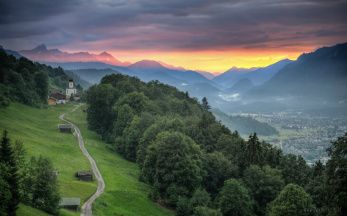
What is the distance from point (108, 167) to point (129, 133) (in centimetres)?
2244

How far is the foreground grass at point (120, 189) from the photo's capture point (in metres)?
64.9

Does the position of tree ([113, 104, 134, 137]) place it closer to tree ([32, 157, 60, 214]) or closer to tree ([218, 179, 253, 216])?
tree ([218, 179, 253, 216])

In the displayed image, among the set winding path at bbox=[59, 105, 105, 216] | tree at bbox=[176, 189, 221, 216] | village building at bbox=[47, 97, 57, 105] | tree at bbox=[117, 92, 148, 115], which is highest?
tree at bbox=[117, 92, 148, 115]

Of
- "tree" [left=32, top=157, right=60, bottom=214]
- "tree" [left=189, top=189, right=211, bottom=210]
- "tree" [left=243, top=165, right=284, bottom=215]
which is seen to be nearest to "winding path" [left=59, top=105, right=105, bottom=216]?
"tree" [left=32, top=157, right=60, bottom=214]

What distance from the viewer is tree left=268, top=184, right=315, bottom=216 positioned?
64000mm

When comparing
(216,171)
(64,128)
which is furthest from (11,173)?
(64,128)

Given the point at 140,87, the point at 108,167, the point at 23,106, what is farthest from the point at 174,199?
the point at 140,87

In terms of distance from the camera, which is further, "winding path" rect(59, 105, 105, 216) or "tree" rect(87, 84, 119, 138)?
"tree" rect(87, 84, 119, 138)

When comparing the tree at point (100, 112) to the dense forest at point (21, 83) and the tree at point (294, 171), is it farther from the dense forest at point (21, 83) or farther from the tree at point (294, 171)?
the tree at point (294, 171)

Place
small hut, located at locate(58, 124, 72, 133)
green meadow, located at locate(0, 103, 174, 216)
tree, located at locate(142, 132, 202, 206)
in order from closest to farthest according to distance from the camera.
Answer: green meadow, located at locate(0, 103, 174, 216), tree, located at locate(142, 132, 202, 206), small hut, located at locate(58, 124, 72, 133)

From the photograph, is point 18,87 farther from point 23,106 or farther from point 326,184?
point 326,184

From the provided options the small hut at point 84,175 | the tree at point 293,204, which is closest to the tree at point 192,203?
the tree at point 293,204

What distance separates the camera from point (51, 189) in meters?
49.7

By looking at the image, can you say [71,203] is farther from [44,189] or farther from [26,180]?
[26,180]
